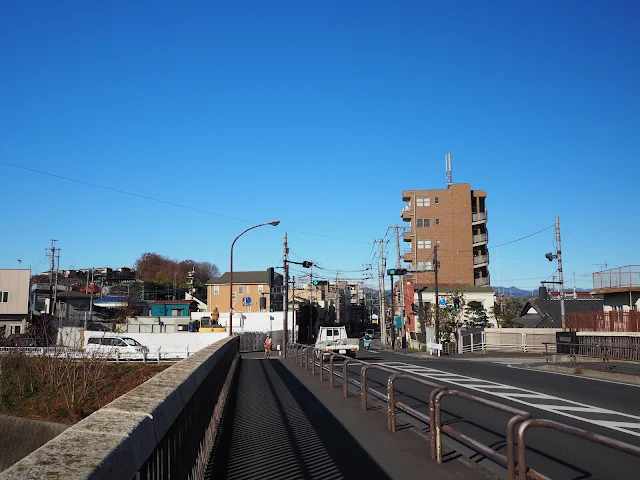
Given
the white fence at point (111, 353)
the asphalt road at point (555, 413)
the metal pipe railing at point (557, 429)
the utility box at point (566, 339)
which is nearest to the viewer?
the metal pipe railing at point (557, 429)

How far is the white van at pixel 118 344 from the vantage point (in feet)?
140

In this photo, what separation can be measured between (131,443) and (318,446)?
6.60m

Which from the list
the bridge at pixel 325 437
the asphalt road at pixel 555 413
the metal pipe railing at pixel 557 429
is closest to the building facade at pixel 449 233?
the asphalt road at pixel 555 413

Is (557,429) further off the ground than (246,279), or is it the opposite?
(246,279)

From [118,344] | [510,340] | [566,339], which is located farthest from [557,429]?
[510,340]

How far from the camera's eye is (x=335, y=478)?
7.14 meters

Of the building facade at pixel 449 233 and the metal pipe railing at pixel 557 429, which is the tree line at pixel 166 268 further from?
the metal pipe railing at pixel 557 429

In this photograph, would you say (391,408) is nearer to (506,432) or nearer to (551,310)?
(506,432)

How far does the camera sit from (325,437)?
9898mm

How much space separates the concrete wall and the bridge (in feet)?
Answer: 53.8

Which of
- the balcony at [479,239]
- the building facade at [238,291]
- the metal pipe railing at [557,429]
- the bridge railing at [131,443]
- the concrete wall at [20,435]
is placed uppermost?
the balcony at [479,239]

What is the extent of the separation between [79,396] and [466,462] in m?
28.2

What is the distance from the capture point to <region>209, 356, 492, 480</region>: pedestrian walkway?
756cm

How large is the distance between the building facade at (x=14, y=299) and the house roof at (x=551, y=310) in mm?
57380
